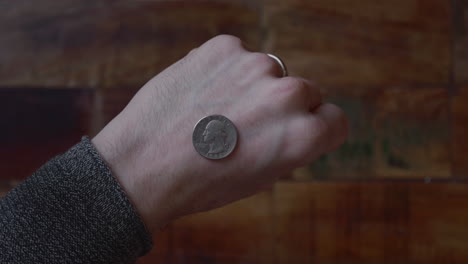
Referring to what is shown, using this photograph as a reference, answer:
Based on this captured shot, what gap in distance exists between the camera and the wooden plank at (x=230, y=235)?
3.70 ft

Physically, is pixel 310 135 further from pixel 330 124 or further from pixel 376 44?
pixel 376 44

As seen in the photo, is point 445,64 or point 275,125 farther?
point 445,64

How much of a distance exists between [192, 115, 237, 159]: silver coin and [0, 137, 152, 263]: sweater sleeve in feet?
0.43

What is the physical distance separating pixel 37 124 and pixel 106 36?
0.91ft

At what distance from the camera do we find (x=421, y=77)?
111 centimetres

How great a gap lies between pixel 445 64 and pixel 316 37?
0.31 metres

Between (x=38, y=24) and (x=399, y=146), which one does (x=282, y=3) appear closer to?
(x=399, y=146)

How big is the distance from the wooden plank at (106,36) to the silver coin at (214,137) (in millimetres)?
497

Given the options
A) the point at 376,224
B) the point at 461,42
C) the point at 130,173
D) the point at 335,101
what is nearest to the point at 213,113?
the point at 130,173

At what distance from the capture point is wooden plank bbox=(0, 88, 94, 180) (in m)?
1.15

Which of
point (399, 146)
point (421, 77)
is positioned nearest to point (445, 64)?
point (421, 77)

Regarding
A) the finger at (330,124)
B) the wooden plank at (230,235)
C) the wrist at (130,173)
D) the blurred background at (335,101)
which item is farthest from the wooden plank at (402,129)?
the wrist at (130,173)

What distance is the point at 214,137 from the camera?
2.12 ft

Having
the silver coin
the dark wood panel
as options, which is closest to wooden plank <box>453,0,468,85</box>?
the dark wood panel
